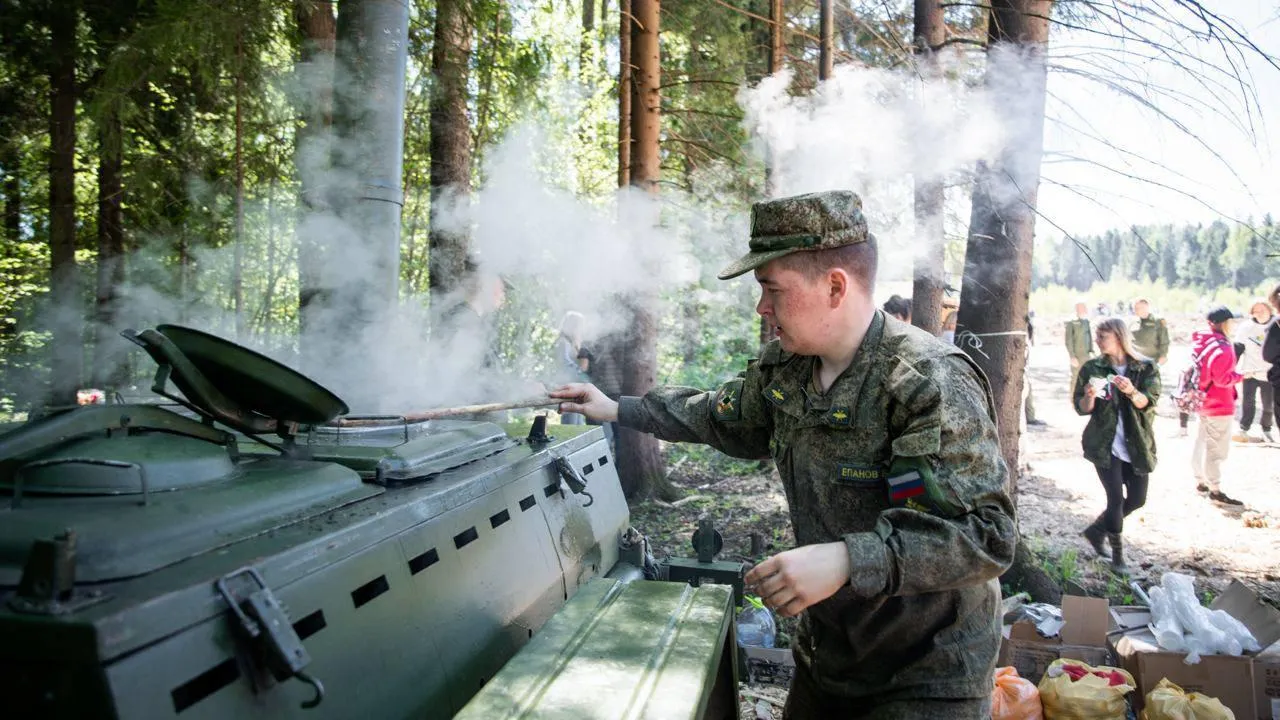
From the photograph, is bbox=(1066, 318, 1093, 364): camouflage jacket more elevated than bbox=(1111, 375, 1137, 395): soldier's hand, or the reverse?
bbox=(1066, 318, 1093, 364): camouflage jacket

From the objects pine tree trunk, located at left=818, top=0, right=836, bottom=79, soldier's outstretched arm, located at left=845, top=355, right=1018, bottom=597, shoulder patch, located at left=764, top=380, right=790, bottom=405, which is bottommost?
soldier's outstretched arm, located at left=845, top=355, right=1018, bottom=597

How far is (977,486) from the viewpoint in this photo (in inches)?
85.3

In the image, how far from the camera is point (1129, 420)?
6684 millimetres

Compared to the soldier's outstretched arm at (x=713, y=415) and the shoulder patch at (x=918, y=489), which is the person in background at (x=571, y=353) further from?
the shoulder patch at (x=918, y=489)

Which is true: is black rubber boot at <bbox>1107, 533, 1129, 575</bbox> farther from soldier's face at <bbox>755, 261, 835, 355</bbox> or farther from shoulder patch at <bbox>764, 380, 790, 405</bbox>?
soldier's face at <bbox>755, 261, 835, 355</bbox>

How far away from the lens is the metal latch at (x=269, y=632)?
5.44ft

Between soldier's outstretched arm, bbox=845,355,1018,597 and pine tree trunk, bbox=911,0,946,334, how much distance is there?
445 cm

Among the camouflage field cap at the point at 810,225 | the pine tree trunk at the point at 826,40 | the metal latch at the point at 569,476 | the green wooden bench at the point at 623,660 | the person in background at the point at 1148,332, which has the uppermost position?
the pine tree trunk at the point at 826,40

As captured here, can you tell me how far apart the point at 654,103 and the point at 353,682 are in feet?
23.0

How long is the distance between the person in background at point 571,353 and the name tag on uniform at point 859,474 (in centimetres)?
663

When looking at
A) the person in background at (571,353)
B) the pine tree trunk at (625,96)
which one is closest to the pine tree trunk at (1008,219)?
the pine tree trunk at (625,96)

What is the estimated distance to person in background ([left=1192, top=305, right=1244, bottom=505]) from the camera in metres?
8.92

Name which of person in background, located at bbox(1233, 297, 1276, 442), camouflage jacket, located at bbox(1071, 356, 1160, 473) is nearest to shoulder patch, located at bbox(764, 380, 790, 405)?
camouflage jacket, located at bbox(1071, 356, 1160, 473)

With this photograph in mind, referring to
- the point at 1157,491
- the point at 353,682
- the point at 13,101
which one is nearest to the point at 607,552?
the point at 353,682
